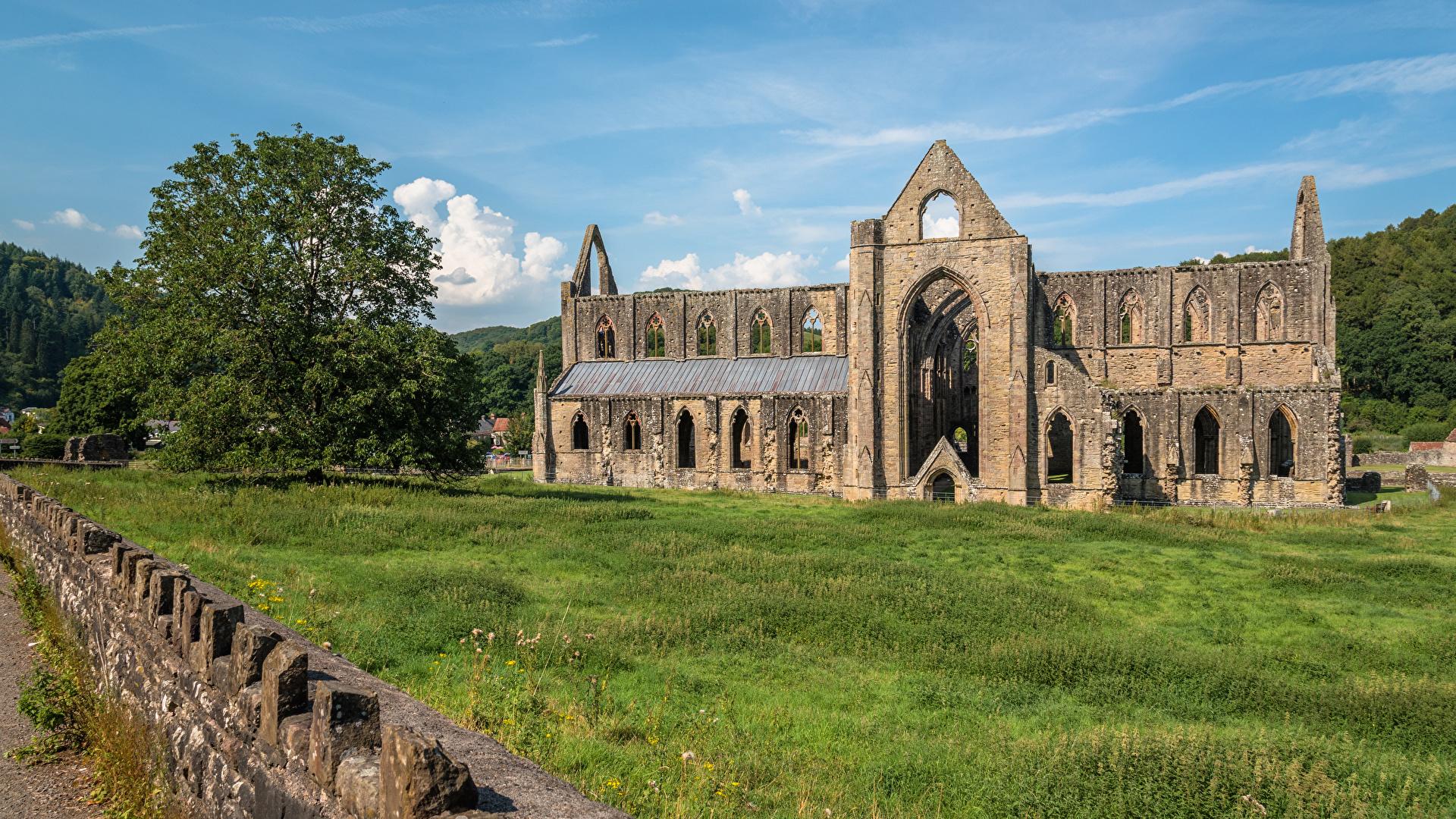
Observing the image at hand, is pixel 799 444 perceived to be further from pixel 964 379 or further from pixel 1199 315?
pixel 1199 315

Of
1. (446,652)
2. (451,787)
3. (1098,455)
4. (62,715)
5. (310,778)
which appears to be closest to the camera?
(451,787)

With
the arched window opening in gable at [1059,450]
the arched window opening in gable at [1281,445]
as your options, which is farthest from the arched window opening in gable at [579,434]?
the arched window opening in gable at [1281,445]

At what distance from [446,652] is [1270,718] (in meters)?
10.0

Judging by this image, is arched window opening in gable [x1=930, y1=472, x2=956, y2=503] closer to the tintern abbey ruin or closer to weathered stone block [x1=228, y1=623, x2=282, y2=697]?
the tintern abbey ruin

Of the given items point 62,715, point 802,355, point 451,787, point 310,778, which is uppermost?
point 802,355

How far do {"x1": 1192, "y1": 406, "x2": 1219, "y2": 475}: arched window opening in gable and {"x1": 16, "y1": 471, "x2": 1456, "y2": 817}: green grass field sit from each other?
46.9 ft

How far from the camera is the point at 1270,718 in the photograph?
9.86m

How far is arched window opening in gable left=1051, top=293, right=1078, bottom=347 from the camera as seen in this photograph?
4159 centimetres

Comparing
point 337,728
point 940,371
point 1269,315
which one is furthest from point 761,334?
point 337,728

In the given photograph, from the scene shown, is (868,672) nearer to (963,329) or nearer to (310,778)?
(310,778)

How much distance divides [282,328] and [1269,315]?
4123 cm

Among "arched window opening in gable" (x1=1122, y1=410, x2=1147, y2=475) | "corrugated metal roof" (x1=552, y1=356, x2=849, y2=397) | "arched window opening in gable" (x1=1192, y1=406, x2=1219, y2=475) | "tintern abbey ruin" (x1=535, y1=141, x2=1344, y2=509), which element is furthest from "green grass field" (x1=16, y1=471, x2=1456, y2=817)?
"corrugated metal roof" (x1=552, y1=356, x2=849, y2=397)

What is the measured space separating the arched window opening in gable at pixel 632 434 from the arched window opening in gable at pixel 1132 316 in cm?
2438

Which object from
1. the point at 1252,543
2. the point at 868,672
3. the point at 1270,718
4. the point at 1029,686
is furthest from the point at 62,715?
the point at 1252,543
